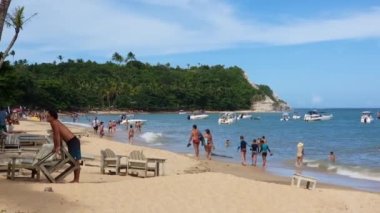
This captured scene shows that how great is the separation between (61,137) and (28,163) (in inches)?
39.1

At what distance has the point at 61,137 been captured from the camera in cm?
1070

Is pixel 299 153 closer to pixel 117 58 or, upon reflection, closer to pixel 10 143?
pixel 10 143

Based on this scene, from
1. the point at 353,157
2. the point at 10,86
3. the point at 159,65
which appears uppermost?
the point at 159,65

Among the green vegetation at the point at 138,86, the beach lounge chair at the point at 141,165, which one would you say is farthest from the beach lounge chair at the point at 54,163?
the green vegetation at the point at 138,86

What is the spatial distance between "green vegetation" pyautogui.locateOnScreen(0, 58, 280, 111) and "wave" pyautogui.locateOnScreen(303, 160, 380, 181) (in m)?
94.4

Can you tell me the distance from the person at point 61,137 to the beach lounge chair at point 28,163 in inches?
21.9

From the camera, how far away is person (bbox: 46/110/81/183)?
34.3 feet

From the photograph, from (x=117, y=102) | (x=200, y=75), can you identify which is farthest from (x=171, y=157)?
(x=200, y=75)

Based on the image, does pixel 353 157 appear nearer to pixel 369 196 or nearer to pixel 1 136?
pixel 369 196

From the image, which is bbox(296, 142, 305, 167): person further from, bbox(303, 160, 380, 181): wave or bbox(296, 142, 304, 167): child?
bbox(303, 160, 380, 181): wave

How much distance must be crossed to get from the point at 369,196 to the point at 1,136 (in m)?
11.3

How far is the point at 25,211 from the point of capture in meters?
8.09

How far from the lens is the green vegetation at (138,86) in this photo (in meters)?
134

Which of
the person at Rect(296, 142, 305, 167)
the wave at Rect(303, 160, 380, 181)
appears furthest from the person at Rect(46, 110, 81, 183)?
the person at Rect(296, 142, 305, 167)
